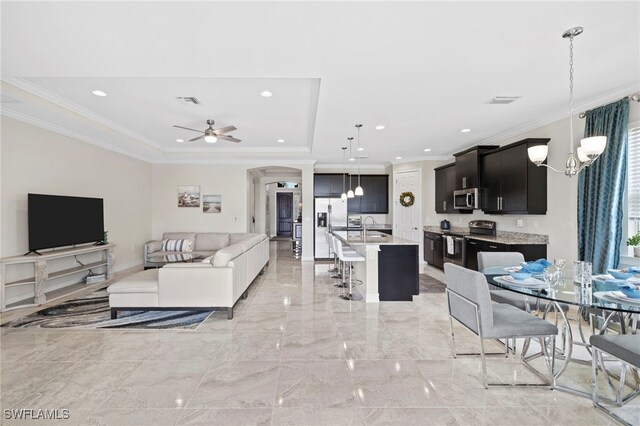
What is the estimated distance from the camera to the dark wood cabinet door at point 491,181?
16.6 ft

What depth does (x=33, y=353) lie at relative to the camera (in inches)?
108

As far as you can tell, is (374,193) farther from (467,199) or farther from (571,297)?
(571,297)

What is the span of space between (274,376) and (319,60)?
2742 mm

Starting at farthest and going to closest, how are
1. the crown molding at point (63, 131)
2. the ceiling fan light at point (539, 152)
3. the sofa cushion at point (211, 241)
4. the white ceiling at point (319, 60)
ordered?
the sofa cushion at point (211, 241)
the crown molding at point (63, 131)
the ceiling fan light at point (539, 152)
the white ceiling at point (319, 60)

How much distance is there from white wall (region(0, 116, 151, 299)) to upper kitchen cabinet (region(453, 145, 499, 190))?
723 centimetres

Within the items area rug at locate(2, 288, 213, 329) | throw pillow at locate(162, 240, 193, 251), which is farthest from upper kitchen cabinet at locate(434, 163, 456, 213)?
throw pillow at locate(162, 240, 193, 251)

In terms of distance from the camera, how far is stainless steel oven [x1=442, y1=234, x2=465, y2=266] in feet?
18.8

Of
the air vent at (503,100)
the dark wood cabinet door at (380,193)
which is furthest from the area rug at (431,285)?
the dark wood cabinet door at (380,193)

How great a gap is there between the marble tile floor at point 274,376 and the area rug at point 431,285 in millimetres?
1408

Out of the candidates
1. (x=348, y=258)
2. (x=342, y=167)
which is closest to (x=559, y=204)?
(x=348, y=258)

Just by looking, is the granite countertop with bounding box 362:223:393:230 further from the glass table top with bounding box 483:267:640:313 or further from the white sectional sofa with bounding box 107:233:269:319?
the glass table top with bounding box 483:267:640:313

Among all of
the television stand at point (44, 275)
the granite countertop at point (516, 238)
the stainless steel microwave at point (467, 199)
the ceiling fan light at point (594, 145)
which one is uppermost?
the ceiling fan light at point (594, 145)

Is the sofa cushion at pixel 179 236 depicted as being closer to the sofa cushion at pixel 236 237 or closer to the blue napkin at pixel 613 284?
the sofa cushion at pixel 236 237

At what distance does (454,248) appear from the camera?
5941 mm
